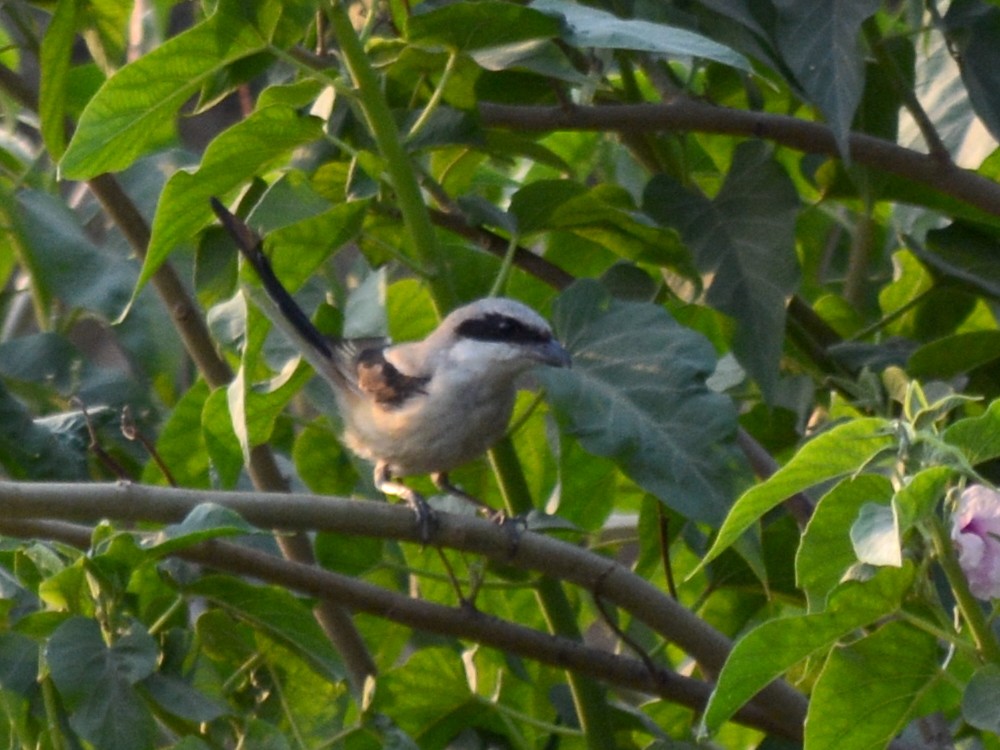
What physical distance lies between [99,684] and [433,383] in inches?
50.5

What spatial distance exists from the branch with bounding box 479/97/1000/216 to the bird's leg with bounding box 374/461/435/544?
600 millimetres

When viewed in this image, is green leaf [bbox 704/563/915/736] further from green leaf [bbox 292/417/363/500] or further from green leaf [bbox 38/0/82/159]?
green leaf [bbox 38/0/82/159]

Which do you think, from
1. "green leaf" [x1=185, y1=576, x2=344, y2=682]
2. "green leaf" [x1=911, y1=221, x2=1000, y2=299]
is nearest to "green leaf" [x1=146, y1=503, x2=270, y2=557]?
"green leaf" [x1=185, y1=576, x2=344, y2=682]

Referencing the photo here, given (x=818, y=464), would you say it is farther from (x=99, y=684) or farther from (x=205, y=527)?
(x=99, y=684)

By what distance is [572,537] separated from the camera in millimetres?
2701

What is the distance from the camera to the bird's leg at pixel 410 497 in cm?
195

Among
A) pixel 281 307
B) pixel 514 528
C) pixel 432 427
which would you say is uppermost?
pixel 281 307

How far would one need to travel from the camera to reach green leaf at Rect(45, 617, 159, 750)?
169 centimetres

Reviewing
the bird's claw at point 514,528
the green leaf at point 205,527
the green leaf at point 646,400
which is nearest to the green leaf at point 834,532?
the green leaf at point 646,400

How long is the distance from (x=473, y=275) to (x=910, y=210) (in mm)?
1001

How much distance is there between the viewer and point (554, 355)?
2.40 meters

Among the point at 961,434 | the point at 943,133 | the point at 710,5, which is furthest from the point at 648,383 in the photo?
the point at 943,133

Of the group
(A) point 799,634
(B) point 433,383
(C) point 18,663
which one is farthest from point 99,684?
(B) point 433,383

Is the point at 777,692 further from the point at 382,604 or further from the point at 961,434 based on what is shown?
the point at 961,434
